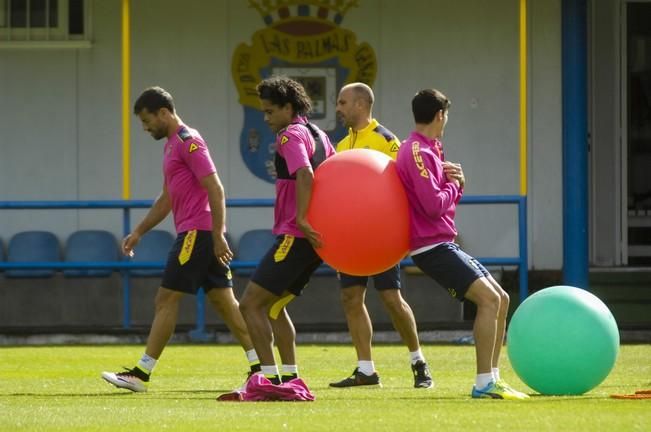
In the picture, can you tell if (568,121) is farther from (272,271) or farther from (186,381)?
(272,271)

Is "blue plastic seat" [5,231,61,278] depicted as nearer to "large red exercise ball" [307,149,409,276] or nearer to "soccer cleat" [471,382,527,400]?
"large red exercise ball" [307,149,409,276]

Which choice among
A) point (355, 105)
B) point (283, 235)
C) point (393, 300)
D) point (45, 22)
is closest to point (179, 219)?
point (283, 235)

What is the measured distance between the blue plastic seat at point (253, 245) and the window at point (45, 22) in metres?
2.69

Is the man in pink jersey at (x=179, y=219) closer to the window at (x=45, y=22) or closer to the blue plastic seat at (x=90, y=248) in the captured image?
the blue plastic seat at (x=90, y=248)

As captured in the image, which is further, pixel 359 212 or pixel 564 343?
pixel 564 343

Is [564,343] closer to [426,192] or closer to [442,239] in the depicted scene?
[442,239]

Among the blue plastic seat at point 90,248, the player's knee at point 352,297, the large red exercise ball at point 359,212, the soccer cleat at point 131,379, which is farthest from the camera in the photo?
the blue plastic seat at point 90,248

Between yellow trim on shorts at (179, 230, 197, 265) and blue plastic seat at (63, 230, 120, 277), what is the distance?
672cm

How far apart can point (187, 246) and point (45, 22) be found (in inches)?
310

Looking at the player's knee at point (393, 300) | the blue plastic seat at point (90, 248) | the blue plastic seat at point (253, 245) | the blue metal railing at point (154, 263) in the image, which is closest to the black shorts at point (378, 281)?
the player's knee at point (393, 300)

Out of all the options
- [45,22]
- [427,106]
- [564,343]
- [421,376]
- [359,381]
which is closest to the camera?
[564,343]

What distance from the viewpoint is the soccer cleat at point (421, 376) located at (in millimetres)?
10242

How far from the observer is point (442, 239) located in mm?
8992

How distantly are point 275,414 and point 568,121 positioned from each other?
27.0 feet
